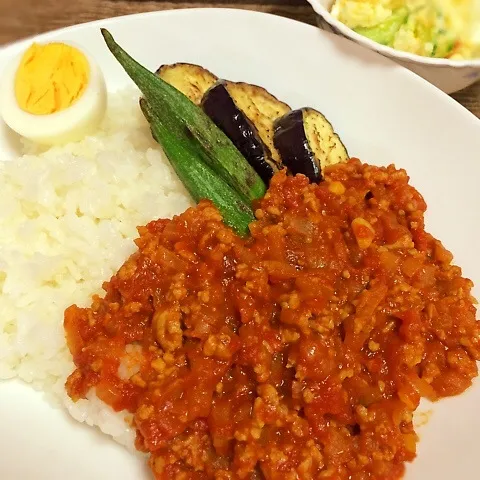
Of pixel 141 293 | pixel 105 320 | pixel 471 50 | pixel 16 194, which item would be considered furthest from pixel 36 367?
pixel 471 50

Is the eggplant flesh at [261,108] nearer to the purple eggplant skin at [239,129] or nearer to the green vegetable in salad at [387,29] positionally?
the purple eggplant skin at [239,129]

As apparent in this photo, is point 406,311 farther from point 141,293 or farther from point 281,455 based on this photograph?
point 141,293

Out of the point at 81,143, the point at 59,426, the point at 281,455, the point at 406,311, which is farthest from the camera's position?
the point at 81,143

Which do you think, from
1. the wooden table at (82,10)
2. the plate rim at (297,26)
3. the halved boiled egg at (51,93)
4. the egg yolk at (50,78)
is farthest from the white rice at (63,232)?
the wooden table at (82,10)

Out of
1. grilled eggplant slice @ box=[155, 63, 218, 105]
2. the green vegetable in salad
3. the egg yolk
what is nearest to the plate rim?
the green vegetable in salad

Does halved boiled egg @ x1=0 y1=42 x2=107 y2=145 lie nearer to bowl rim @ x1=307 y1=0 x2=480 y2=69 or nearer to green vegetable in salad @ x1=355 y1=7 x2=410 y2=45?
bowl rim @ x1=307 y1=0 x2=480 y2=69
